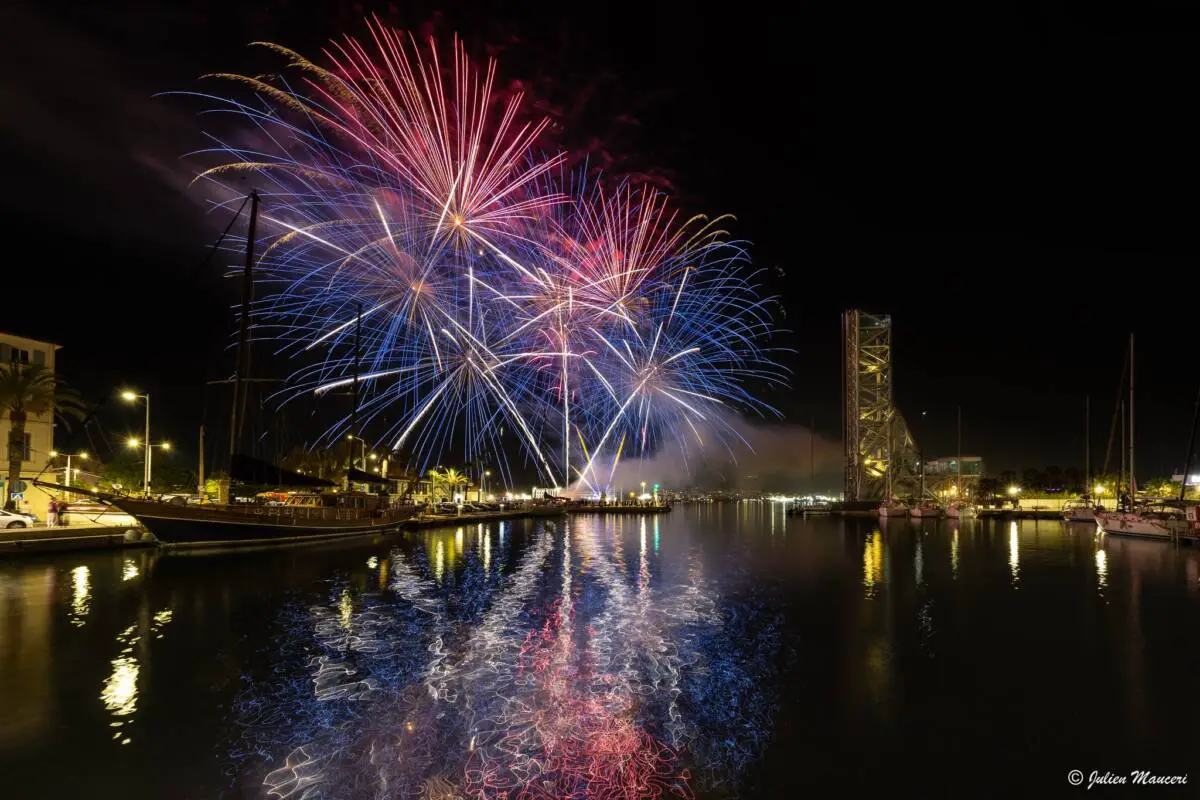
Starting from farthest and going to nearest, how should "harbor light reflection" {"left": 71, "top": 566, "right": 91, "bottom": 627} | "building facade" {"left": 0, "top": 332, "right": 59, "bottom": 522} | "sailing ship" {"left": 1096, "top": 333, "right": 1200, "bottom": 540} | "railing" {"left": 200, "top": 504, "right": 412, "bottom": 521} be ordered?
"sailing ship" {"left": 1096, "top": 333, "right": 1200, "bottom": 540} < "building facade" {"left": 0, "top": 332, "right": 59, "bottom": 522} < "railing" {"left": 200, "top": 504, "right": 412, "bottom": 521} < "harbor light reflection" {"left": 71, "top": 566, "right": 91, "bottom": 627}

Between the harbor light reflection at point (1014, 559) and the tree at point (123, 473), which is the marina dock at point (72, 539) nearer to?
the tree at point (123, 473)

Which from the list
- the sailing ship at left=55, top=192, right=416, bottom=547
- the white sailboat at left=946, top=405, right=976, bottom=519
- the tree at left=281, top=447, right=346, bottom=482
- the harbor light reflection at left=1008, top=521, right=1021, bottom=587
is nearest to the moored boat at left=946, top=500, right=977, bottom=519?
the white sailboat at left=946, top=405, right=976, bottom=519

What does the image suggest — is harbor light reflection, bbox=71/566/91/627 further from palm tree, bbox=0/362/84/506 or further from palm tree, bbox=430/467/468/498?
palm tree, bbox=430/467/468/498

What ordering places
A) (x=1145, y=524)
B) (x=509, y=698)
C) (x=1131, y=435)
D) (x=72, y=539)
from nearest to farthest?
1. (x=509, y=698)
2. (x=72, y=539)
3. (x=1145, y=524)
4. (x=1131, y=435)

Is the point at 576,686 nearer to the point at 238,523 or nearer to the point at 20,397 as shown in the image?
the point at 238,523

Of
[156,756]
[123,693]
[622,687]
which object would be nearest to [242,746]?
[156,756]

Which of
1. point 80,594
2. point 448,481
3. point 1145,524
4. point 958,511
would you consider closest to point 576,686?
point 80,594

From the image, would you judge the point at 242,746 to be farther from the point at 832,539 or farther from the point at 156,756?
the point at 832,539
